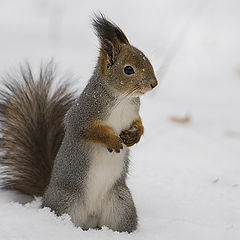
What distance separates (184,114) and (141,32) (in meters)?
2.12

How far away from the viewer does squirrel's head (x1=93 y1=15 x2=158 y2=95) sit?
2133 mm

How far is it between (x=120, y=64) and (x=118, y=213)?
610 mm

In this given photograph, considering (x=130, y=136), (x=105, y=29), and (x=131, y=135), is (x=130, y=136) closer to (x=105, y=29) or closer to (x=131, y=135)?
(x=131, y=135)

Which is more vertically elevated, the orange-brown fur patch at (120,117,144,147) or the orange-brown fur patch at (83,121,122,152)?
the orange-brown fur patch at (120,117,144,147)

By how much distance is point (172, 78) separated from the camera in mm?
5137

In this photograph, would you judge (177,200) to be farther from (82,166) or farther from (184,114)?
(184,114)

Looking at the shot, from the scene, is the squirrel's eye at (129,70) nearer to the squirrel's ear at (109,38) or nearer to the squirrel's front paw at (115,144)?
the squirrel's ear at (109,38)

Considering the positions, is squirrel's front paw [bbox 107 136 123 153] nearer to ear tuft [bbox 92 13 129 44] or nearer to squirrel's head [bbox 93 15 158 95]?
squirrel's head [bbox 93 15 158 95]

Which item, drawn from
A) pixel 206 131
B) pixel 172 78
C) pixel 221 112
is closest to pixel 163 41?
pixel 172 78

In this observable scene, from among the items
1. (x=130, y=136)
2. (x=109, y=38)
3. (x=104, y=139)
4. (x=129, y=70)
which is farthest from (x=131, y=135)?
(x=109, y=38)

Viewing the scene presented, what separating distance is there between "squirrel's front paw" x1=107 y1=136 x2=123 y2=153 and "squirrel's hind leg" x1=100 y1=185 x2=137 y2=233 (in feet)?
0.74

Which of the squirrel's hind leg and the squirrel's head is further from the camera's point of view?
the squirrel's hind leg

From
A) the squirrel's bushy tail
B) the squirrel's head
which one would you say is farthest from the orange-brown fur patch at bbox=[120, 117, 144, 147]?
the squirrel's bushy tail

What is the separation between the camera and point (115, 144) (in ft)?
6.94
